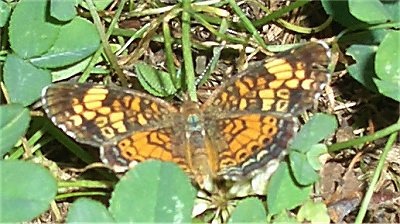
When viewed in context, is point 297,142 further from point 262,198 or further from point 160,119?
point 160,119

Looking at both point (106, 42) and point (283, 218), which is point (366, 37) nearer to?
point (283, 218)

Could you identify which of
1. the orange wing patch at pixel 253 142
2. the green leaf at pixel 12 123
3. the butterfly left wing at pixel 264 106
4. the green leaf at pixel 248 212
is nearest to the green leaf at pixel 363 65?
the butterfly left wing at pixel 264 106

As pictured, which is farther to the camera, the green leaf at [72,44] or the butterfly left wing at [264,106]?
the green leaf at [72,44]

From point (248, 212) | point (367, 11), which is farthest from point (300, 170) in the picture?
point (367, 11)

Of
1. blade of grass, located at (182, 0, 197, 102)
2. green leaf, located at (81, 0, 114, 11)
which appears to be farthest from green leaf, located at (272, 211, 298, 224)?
green leaf, located at (81, 0, 114, 11)

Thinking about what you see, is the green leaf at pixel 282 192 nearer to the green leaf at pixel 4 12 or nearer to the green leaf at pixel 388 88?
the green leaf at pixel 388 88
